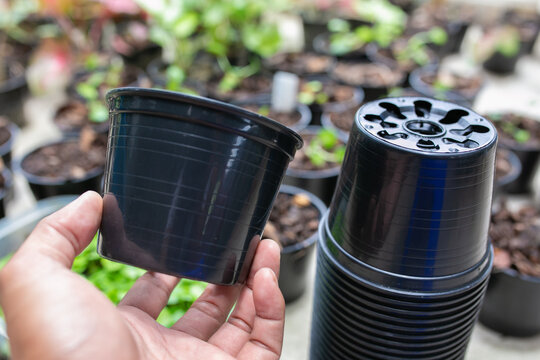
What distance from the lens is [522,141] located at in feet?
6.80

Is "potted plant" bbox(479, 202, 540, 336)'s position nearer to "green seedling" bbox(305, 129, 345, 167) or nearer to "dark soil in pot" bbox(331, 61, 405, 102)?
"green seedling" bbox(305, 129, 345, 167)

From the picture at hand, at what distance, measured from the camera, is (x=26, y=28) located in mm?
3359

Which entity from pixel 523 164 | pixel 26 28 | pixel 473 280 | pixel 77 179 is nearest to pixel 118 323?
pixel 473 280

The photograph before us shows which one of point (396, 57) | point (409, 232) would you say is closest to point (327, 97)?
point (396, 57)

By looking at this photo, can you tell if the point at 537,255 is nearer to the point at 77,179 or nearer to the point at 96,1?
the point at 77,179

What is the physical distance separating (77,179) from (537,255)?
162cm

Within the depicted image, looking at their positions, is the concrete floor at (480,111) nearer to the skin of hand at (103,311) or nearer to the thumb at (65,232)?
the skin of hand at (103,311)

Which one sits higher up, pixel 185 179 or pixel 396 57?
pixel 185 179

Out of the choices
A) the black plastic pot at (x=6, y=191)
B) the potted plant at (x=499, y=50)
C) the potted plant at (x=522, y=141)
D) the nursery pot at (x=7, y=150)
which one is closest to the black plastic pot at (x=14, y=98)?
the nursery pot at (x=7, y=150)

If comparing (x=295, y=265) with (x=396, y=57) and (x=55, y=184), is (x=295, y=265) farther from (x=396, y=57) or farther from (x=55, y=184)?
(x=396, y=57)

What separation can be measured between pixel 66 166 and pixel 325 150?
1.10m

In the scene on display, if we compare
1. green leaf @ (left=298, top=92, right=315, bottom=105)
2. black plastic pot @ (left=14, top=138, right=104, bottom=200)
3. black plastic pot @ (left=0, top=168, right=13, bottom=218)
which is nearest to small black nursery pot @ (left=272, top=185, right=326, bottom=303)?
black plastic pot @ (left=14, top=138, right=104, bottom=200)

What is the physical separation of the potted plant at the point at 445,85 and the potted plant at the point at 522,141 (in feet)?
0.80

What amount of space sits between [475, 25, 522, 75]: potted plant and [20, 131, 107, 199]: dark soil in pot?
2.41 meters
